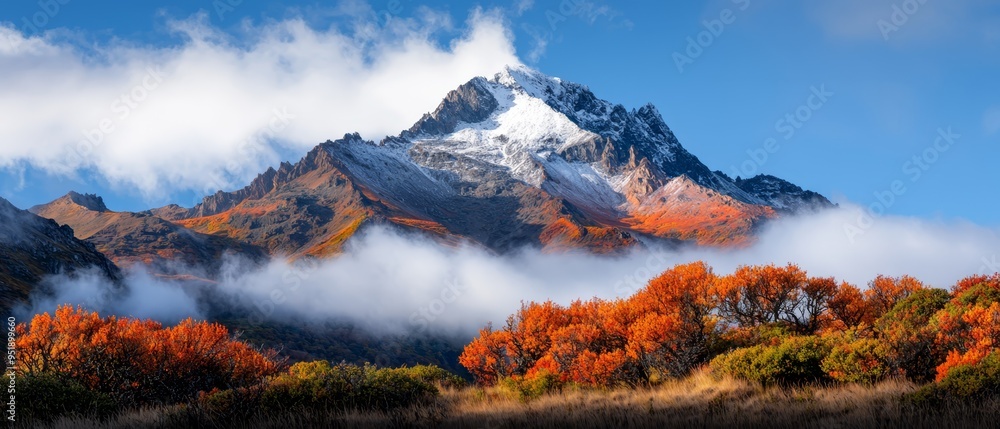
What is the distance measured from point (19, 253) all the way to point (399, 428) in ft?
582

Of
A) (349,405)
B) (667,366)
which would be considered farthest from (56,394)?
(667,366)

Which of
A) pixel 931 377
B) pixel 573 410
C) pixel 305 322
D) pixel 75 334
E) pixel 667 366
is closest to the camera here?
pixel 573 410

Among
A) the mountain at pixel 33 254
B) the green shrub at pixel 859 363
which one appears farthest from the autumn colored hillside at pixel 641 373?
the mountain at pixel 33 254

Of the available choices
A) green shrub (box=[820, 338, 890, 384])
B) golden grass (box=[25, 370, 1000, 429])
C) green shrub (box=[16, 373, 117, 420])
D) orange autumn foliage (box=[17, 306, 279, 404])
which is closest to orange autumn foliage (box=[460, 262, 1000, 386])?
green shrub (box=[820, 338, 890, 384])

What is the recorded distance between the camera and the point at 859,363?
68.7 ft

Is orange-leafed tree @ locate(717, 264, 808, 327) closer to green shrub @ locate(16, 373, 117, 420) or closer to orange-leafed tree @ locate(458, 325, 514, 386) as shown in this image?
orange-leafed tree @ locate(458, 325, 514, 386)

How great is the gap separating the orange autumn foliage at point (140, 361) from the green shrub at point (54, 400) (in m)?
2.11

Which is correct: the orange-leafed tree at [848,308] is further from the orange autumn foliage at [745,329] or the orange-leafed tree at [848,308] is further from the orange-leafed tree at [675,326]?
the orange-leafed tree at [675,326]

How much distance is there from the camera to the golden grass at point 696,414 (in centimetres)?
1181

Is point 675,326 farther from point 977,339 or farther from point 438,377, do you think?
point 438,377

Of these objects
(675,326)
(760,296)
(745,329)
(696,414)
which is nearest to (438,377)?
(675,326)

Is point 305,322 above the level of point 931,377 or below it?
above

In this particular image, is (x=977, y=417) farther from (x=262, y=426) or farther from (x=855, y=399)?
(x=262, y=426)

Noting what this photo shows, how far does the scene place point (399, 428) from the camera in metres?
12.9
